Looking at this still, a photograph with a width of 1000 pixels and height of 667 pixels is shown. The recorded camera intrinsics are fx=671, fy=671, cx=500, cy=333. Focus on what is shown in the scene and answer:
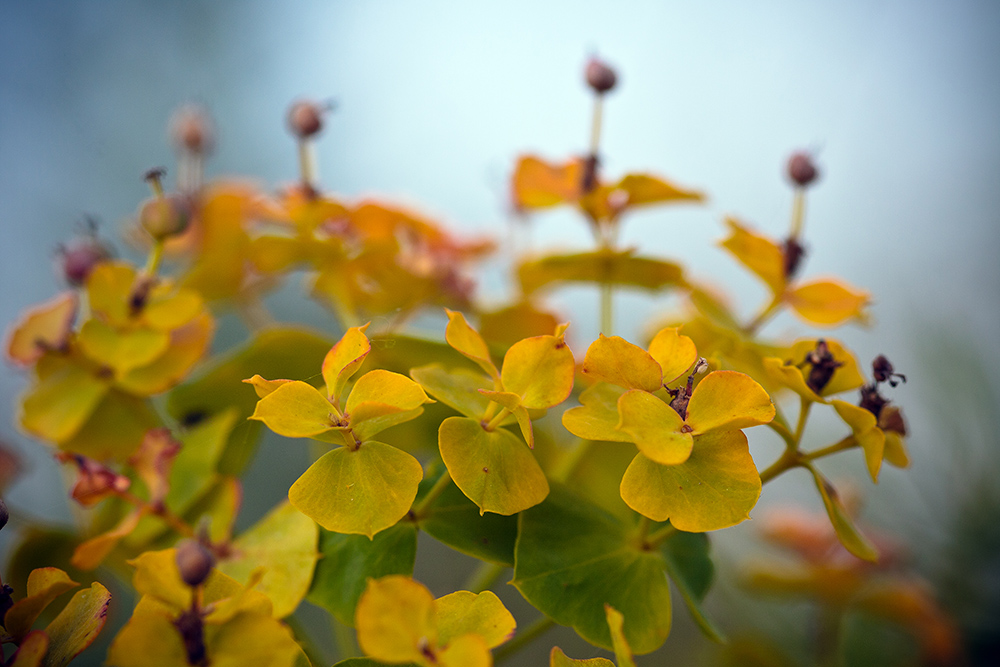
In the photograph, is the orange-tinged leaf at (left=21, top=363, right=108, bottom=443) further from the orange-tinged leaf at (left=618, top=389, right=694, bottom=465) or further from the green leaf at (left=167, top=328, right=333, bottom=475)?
the orange-tinged leaf at (left=618, top=389, right=694, bottom=465)

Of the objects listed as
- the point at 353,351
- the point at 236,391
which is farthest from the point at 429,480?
the point at 236,391

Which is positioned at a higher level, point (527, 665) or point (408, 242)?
point (408, 242)

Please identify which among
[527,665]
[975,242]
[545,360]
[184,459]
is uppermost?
[545,360]

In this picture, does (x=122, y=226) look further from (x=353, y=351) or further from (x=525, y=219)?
(x=353, y=351)

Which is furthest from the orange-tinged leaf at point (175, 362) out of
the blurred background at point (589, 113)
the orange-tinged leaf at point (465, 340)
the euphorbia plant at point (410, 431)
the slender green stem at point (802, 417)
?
the blurred background at point (589, 113)

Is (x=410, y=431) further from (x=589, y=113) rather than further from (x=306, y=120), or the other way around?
(x=589, y=113)

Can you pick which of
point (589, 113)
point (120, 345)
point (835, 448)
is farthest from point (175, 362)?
point (589, 113)

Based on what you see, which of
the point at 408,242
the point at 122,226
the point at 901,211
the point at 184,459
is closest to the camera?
the point at 184,459
